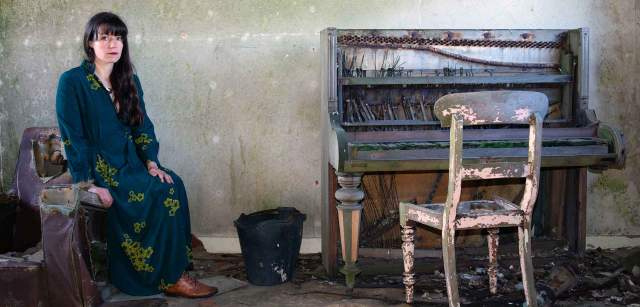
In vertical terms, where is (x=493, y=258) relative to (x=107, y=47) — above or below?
below

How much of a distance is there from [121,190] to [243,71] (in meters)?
1.32

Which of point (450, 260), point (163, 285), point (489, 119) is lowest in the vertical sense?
point (163, 285)

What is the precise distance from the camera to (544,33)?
148 inches

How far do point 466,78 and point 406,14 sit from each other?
2.40 feet

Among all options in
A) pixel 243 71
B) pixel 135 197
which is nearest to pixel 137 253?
pixel 135 197

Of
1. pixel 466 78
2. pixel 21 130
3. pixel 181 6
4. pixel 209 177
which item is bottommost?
pixel 209 177

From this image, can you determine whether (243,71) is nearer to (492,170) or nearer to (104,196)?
(104,196)

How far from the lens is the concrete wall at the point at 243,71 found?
4.10m

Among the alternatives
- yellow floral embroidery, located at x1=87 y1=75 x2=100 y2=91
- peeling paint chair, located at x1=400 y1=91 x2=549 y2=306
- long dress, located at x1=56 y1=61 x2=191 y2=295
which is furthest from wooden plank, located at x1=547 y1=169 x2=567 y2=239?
yellow floral embroidery, located at x1=87 y1=75 x2=100 y2=91

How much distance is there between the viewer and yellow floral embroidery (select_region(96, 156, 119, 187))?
3.17m

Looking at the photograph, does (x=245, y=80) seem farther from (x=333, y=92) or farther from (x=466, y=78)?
(x=466, y=78)

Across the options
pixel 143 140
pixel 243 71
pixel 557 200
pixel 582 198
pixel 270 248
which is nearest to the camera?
pixel 143 140

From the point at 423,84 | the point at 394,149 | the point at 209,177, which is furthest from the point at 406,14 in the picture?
the point at 209,177

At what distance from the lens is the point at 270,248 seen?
356cm
